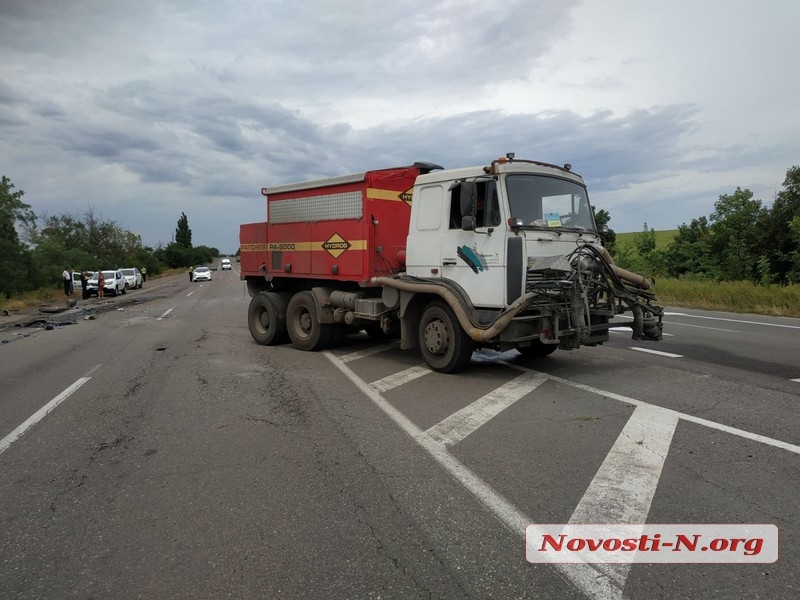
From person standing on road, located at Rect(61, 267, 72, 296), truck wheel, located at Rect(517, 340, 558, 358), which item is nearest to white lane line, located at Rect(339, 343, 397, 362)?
truck wheel, located at Rect(517, 340, 558, 358)

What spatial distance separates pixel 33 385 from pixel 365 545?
7.06m

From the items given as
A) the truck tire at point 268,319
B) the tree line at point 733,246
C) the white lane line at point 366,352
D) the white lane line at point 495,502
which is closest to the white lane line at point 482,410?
the white lane line at point 495,502

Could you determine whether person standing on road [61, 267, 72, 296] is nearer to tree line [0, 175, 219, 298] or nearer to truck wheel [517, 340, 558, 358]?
tree line [0, 175, 219, 298]

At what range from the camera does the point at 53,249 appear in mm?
39344

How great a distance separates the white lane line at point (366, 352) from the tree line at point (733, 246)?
22.1 metres

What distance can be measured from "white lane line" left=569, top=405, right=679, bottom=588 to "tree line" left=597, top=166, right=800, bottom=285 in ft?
80.0

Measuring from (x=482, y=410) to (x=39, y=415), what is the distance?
5.01 meters

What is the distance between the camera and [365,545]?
10.8ft

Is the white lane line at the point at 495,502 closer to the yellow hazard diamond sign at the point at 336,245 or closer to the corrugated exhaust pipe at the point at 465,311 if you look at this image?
the corrugated exhaust pipe at the point at 465,311

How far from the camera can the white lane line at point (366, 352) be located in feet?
31.9

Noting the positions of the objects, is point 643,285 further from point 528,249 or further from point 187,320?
point 187,320

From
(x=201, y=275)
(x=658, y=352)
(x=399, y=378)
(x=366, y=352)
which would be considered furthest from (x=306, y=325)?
(x=201, y=275)

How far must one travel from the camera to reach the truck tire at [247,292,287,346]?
11172 millimetres

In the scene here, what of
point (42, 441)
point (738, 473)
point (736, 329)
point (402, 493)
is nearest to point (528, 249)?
point (738, 473)
